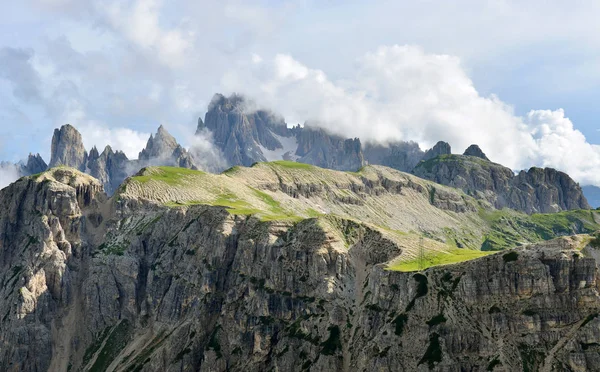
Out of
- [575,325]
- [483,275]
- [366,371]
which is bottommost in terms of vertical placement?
[366,371]

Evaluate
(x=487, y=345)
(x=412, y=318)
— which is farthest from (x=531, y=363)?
(x=412, y=318)

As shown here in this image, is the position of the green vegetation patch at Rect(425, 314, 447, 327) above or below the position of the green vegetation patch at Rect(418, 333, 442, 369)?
above

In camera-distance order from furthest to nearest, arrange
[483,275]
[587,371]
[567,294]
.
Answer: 1. [483,275]
2. [567,294]
3. [587,371]

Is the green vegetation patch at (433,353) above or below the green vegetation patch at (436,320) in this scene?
below

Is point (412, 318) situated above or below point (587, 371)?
above

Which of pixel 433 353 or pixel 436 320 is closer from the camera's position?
pixel 433 353

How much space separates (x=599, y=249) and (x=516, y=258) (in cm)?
3021

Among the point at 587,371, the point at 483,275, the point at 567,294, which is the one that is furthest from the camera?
the point at 483,275

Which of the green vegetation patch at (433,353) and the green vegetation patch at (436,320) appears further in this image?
the green vegetation patch at (436,320)

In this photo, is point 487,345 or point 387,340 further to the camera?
point 387,340

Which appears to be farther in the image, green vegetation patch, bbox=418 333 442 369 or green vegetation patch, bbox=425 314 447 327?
green vegetation patch, bbox=425 314 447 327

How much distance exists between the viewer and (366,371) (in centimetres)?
19800

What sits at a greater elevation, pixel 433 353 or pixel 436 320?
pixel 436 320

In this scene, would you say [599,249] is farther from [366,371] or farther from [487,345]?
[366,371]
